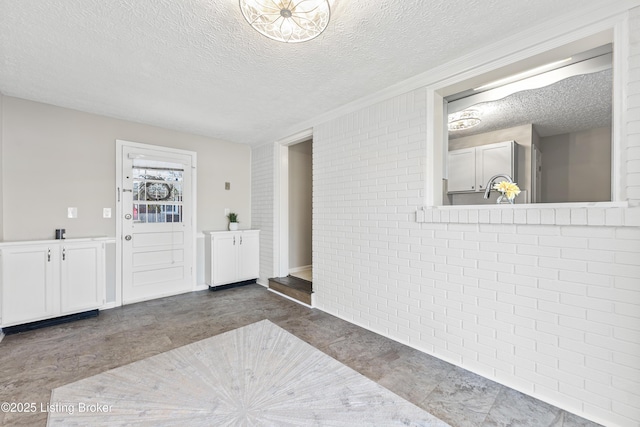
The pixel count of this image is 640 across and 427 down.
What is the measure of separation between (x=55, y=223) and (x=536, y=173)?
20.8 ft

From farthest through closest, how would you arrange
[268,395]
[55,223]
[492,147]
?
[492,147]
[55,223]
[268,395]

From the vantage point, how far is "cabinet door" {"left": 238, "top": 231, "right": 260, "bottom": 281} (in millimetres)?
4633

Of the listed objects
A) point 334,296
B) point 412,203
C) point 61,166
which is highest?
point 61,166

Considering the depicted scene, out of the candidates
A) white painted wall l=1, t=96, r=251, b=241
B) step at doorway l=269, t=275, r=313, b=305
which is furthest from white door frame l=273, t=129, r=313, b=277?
white painted wall l=1, t=96, r=251, b=241

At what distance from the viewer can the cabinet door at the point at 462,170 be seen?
Result: 13.3 ft

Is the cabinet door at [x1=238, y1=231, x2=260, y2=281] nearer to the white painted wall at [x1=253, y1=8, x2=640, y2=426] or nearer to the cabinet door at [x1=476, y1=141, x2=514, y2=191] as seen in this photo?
the white painted wall at [x1=253, y1=8, x2=640, y2=426]

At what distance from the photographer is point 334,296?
11.1ft

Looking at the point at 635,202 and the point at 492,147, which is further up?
the point at 492,147

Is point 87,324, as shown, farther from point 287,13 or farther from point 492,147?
point 492,147

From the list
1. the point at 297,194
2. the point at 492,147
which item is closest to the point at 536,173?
the point at 492,147

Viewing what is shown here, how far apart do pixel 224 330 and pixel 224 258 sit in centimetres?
168

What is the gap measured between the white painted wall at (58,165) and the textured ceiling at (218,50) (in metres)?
0.26

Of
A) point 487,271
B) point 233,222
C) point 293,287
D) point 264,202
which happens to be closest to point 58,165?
point 233,222

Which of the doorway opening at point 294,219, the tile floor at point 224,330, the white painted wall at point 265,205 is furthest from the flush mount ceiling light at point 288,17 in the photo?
the white painted wall at point 265,205
